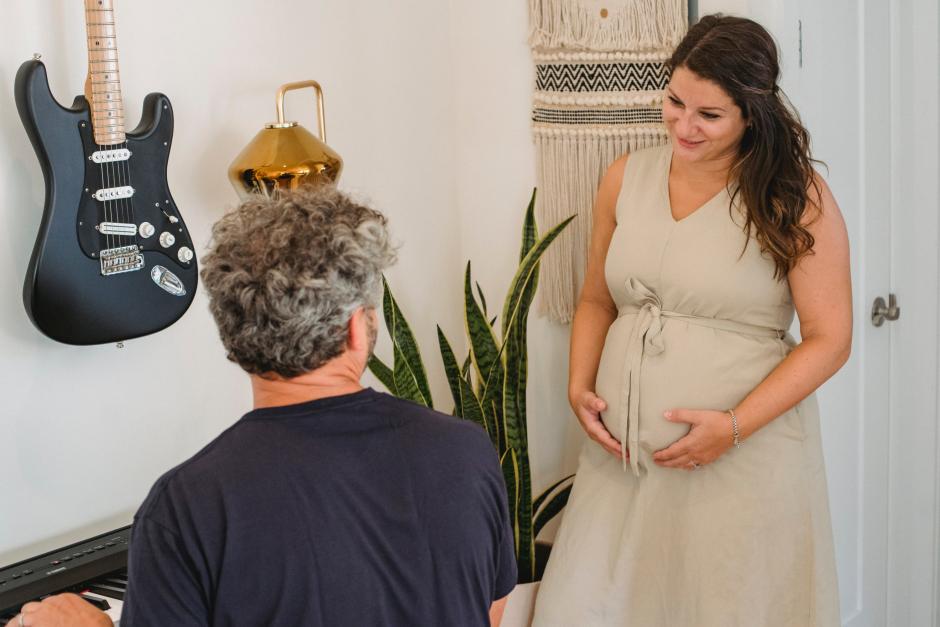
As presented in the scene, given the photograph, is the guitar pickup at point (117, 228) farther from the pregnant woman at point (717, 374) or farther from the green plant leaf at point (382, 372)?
the pregnant woman at point (717, 374)

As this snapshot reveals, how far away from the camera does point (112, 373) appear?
1.98 m

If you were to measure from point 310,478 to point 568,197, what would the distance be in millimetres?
1509

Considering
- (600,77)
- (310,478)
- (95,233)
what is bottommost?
(310,478)

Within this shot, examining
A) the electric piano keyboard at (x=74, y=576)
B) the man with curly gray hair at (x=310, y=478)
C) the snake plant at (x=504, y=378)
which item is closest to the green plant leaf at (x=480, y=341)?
the snake plant at (x=504, y=378)

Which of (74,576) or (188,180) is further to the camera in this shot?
(188,180)

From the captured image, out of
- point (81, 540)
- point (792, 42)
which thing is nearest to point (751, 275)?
point (792, 42)

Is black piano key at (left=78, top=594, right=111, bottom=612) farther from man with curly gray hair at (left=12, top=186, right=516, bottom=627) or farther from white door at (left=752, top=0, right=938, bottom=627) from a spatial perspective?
white door at (left=752, top=0, right=938, bottom=627)

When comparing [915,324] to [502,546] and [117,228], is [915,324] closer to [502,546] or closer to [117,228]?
[502,546]

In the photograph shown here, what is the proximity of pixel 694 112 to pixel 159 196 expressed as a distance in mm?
1004

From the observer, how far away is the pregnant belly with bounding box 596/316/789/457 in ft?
6.37

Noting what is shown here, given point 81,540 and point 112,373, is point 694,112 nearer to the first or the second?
point 112,373

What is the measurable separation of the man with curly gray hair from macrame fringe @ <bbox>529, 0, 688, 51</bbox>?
1306mm

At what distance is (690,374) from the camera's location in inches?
77.0

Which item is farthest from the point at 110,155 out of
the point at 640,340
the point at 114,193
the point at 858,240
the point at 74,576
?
the point at 858,240
